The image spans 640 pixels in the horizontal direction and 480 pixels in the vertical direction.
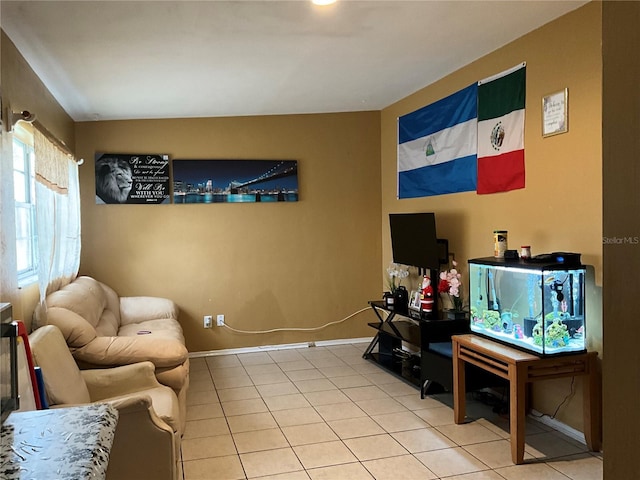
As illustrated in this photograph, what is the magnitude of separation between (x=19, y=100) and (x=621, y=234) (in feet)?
11.2

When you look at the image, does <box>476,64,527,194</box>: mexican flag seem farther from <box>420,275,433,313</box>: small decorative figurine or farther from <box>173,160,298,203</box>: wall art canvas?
<box>173,160,298,203</box>: wall art canvas

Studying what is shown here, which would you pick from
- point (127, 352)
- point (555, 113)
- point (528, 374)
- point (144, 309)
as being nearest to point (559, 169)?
point (555, 113)

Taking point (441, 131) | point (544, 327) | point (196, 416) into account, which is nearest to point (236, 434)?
point (196, 416)

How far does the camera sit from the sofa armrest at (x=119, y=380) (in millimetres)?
3023

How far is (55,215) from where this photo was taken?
3816 mm

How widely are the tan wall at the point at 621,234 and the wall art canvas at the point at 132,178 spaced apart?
5011mm

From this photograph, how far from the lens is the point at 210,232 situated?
5.56 metres

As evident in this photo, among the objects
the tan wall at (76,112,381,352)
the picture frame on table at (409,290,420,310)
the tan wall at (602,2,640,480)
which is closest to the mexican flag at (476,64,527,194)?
the picture frame on table at (409,290,420,310)

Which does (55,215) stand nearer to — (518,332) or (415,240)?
(415,240)

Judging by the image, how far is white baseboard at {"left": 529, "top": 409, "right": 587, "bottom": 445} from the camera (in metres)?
3.23

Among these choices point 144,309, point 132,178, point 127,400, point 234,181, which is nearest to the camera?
point 127,400

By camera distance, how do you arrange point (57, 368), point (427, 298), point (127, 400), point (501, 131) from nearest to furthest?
point (127, 400), point (57, 368), point (501, 131), point (427, 298)

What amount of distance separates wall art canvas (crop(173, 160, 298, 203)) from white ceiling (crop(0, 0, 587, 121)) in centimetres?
74

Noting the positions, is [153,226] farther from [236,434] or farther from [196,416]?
[236,434]
